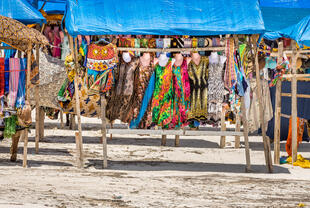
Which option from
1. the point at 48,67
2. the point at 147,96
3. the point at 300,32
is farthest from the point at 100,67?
the point at 300,32

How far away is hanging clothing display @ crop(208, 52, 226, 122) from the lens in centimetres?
885

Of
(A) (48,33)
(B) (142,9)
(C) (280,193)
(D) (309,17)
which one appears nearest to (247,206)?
(C) (280,193)

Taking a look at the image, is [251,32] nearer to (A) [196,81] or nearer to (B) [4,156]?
(A) [196,81]

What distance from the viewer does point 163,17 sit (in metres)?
8.50

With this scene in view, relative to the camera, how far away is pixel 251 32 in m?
8.34

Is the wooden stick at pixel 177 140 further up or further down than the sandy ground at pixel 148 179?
further up

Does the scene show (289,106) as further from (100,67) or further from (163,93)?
(100,67)

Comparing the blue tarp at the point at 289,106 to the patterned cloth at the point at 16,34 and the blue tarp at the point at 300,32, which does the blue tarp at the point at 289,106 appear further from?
the patterned cloth at the point at 16,34

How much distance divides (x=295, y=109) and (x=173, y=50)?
96.6 inches

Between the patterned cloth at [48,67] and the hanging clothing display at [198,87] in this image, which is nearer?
the hanging clothing display at [198,87]

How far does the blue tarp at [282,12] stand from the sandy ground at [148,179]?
2660mm

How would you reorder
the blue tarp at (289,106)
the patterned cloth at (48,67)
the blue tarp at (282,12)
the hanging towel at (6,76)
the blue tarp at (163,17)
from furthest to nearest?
the blue tarp at (282,12), the patterned cloth at (48,67), the blue tarp at (289,106), the hanging towel at (6,76), the blue tarp at (163,17)

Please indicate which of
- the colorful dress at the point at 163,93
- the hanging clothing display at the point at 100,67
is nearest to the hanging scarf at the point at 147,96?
the colorful dress at the point at 163,93

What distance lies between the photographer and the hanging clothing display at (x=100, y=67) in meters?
8.52
